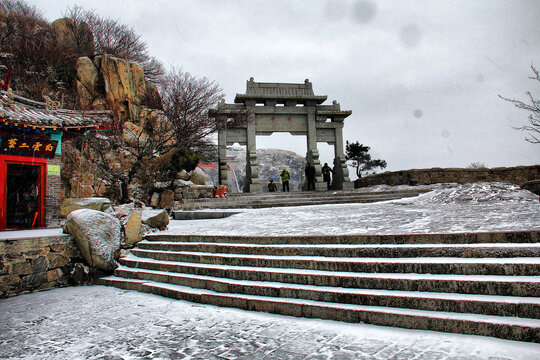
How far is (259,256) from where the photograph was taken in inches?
206

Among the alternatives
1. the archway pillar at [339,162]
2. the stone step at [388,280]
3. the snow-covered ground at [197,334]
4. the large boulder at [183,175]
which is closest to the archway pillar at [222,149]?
the large boulder at [183,175]

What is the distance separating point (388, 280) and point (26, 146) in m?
9.69

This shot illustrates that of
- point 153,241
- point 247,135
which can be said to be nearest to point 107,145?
point 247,135

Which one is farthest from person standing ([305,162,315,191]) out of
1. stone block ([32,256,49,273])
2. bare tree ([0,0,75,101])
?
bare tree ([0,0,75,101])

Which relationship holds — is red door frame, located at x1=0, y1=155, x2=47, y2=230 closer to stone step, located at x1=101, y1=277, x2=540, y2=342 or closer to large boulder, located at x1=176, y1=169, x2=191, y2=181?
large boulder, located at x1=176, y1=169, x2=191, y2=181

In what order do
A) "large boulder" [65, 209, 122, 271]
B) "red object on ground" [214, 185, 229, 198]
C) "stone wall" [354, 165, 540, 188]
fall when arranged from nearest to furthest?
"large boulder" [65, 209, 122, 271] < "red object on ground" [214, 185, 229, 198] < "stone wall" [354, 165, 540, 188]

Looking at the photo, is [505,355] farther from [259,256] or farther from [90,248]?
[90,248]

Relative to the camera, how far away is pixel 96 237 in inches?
254

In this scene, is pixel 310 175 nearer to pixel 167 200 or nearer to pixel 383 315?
pixel 167 200

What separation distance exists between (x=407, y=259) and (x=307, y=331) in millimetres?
1749

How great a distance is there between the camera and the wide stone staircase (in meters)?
3.01

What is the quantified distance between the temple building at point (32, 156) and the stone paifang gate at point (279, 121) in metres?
8.53

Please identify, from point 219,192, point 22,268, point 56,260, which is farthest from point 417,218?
point 219,192

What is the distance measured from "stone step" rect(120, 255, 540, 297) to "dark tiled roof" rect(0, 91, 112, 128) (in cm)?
628
